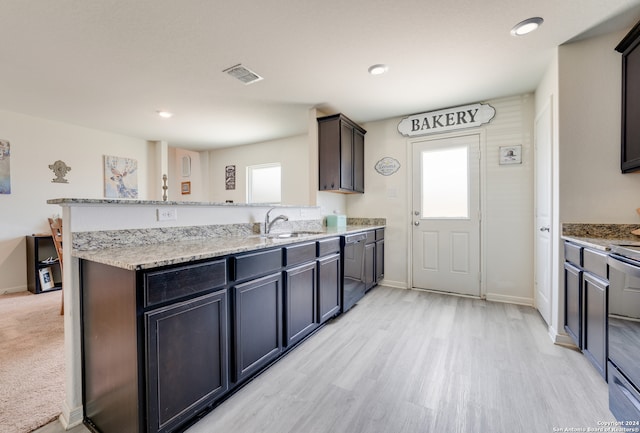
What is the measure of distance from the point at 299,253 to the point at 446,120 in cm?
273

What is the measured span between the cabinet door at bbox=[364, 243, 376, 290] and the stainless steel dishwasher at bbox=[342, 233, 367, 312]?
0.11m

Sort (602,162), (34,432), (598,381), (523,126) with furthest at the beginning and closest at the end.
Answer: (523,126) → (602,162) → (598,381) → (34,432)

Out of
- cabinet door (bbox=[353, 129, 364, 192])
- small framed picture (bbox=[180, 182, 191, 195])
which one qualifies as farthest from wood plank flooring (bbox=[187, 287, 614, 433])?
small framed picture (bbox=[180, 182, 191, 195])

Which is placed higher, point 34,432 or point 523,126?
point 523,126

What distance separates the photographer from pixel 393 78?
278 centimetres

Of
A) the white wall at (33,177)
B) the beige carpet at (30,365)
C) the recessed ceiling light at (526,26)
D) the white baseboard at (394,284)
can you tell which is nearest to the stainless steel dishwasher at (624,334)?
the recessed ceiling light at (526,26)

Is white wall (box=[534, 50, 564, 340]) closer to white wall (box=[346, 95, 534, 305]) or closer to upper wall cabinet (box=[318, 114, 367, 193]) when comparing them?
white wall (box=[346, 95, 534, 305])

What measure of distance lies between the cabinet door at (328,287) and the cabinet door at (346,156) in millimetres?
1172

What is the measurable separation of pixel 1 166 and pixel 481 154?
6173mm

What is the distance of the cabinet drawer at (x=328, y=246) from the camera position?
244 centimetres

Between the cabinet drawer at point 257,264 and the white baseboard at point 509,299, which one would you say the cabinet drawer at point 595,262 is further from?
the cabinet drawer at point 257,264

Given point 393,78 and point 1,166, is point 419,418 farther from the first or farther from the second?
point 1,166

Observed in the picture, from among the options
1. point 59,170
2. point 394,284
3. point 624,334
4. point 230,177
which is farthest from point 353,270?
point 59,170

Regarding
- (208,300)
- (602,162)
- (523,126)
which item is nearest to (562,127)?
(602,162)
